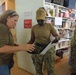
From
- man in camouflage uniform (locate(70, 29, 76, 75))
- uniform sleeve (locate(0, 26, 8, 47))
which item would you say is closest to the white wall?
man in camouflage uniform (locate(70, 29, 76, 75))

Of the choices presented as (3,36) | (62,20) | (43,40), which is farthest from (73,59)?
(62,20)

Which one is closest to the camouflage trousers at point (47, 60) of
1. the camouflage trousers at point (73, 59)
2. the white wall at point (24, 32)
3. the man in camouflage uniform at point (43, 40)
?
the man in camouflage uniform at point (43, 40)

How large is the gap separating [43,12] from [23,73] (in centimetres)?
159

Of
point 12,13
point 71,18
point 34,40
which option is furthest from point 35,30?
point 71,18

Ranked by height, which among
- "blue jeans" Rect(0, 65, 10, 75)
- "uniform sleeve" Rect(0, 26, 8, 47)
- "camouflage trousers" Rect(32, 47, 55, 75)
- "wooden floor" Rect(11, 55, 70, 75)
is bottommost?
"wooden floor" Rect(11, 55, 70, 75)

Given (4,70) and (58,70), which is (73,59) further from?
(4,70)

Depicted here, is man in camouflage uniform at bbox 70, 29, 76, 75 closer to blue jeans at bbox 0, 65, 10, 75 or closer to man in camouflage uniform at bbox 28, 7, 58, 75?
man in camouflage uniform at bbox 28, 7, 58, 75

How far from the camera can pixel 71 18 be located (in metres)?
4.08

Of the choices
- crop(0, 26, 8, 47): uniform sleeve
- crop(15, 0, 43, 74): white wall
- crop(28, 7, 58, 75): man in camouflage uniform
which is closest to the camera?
crop(0, 26, 8, 47): uniform sleeve

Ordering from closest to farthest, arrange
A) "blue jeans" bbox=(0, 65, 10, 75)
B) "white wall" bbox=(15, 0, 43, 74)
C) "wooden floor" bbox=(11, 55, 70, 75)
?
"blue jeans" bbox=(0, 65, 10, 75)
"white wall" bbox=(15, 0, 43, 74)
"wooden floor" bbox=(11, 55, 70, 75)

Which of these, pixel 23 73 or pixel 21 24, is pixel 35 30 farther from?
pixel 23 73

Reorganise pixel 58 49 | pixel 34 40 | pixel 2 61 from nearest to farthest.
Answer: pixel 2 61 < pixel 34 40 < pixel 58 49

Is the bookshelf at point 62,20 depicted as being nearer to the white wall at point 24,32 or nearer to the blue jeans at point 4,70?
the white wall at point 24,32

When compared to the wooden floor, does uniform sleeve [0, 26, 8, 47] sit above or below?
above
